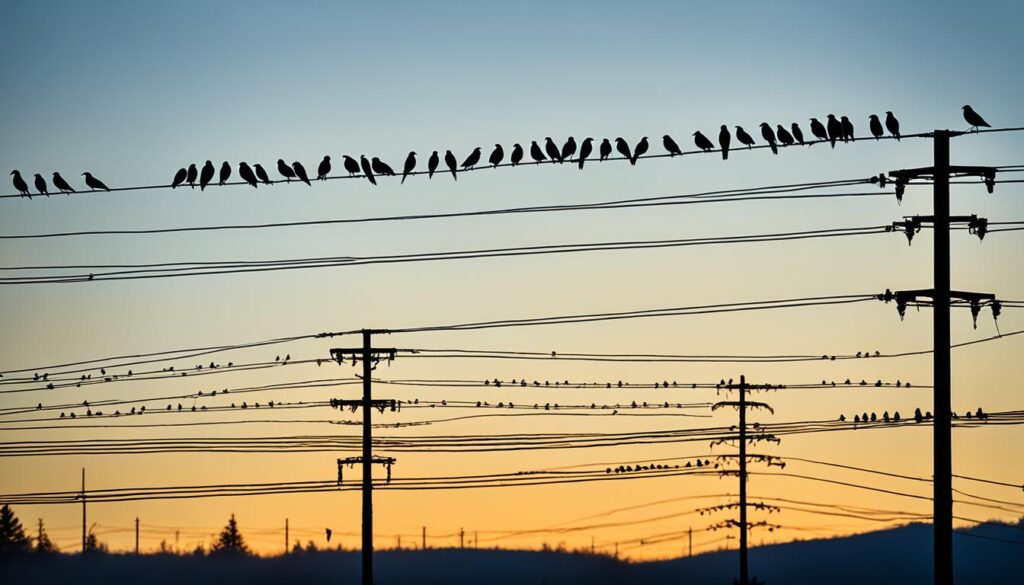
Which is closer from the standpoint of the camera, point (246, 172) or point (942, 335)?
point (942, 335)

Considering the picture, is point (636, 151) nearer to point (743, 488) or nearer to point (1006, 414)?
point (1006, 414)

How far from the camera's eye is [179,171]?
40.9 metres

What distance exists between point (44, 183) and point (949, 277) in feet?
68.3

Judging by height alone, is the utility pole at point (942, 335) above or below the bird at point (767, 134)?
below

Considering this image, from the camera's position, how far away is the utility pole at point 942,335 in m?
27.1

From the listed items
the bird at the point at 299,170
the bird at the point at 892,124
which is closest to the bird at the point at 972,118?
the bird at the point at 892,124

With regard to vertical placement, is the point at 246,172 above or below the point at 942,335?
above

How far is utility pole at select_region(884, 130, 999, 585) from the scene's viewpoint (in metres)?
27.1

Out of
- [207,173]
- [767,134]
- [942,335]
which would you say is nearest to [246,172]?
[207,173]

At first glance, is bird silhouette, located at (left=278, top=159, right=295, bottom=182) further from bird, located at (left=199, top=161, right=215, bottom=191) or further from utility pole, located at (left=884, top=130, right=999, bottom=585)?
utility pole, located at (left=884, top=130, right=999, bottom=585)

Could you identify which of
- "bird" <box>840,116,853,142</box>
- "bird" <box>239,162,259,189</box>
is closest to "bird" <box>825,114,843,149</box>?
"bird" <box>840,116,853,142</box>

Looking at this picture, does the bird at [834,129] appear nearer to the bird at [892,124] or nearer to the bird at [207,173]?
the bird at [892,124]

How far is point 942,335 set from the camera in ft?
91.2

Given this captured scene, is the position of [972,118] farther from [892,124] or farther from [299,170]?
[299,170]
